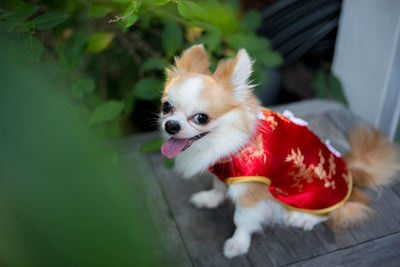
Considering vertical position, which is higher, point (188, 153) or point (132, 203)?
point (132, 203)

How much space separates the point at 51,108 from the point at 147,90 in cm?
153

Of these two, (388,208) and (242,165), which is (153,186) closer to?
(242,165)

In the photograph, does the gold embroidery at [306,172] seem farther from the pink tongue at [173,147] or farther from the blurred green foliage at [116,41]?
the blurred green foliage at [116,41]

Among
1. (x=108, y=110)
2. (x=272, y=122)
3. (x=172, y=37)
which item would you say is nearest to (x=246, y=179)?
(x=272, y=122)

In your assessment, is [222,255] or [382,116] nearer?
[222,255]

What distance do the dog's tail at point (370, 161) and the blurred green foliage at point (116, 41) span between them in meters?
0.58

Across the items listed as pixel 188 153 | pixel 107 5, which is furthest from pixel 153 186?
pixel 107 5

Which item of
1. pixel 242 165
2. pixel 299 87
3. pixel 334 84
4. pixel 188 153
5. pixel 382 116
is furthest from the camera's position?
pixel 299 87

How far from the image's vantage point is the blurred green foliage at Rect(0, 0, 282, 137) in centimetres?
115

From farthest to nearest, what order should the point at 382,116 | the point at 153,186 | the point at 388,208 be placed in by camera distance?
the point at 382,116 → the point at 153,186 → the point at 388,208

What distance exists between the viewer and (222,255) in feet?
4.53

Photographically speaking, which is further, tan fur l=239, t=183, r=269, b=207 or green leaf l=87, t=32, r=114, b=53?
green leaf l=87, t=32, r=114, b=53

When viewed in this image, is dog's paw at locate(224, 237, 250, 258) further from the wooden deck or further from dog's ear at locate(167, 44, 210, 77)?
dog's ear at locate(167, 44, 210, 77)

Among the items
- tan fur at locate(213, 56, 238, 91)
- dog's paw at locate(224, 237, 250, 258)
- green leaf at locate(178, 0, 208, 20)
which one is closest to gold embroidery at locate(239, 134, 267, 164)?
tan fur at locate(213, 56, 238, 91)
